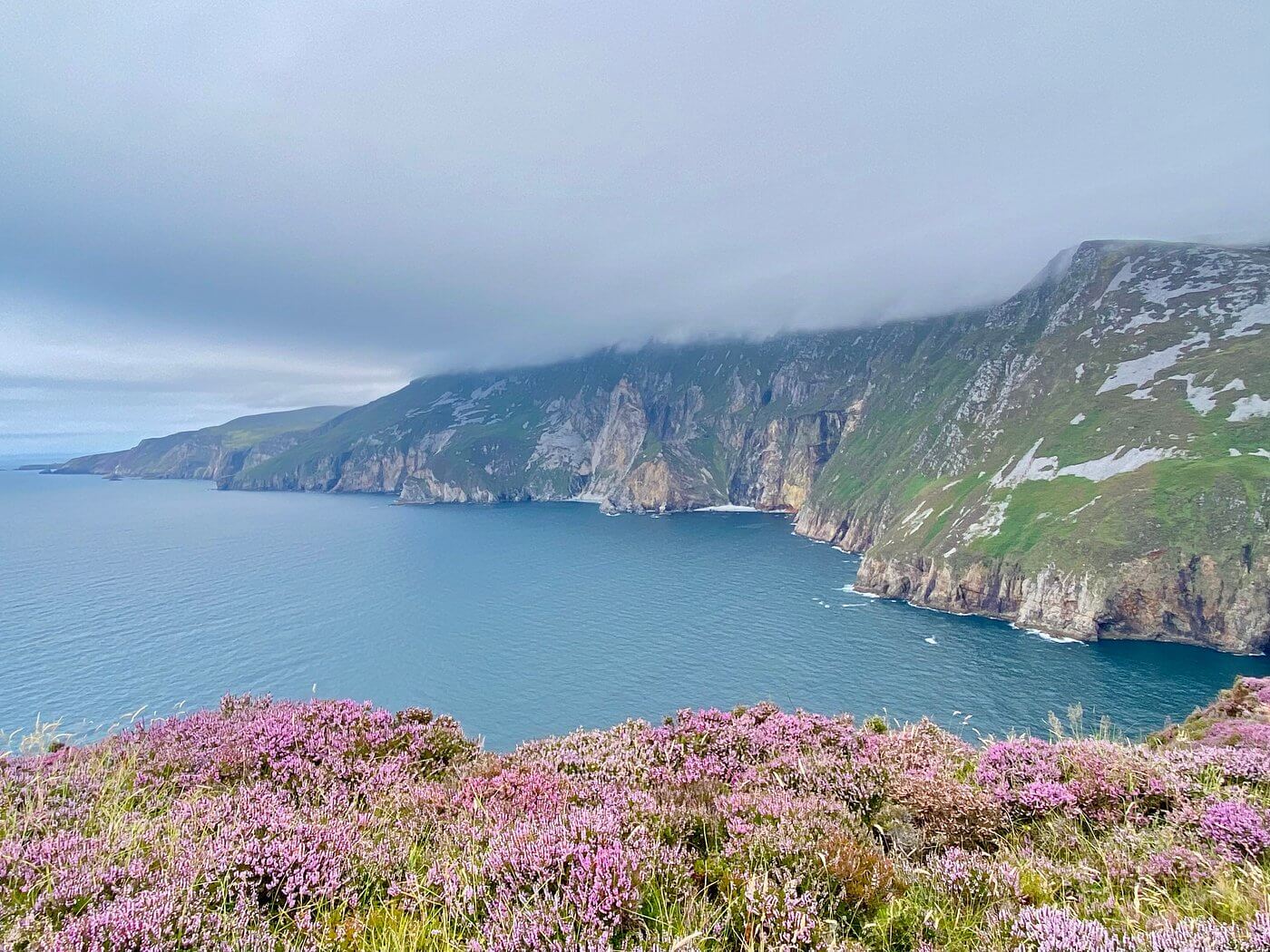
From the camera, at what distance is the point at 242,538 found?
178000mm

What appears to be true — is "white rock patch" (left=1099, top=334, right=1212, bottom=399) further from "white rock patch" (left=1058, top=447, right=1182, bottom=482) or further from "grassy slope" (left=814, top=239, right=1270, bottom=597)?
"white rock patch" (left=1058, top=447, right=1182, bottom=482)

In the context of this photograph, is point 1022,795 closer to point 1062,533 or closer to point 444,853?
point 444,853

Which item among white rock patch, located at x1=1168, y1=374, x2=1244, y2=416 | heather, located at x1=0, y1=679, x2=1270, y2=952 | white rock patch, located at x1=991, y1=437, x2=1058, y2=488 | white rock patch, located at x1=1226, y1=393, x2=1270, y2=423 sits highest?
white rock patch, located at x1=1168, y1=374, x2=1244, y2=416

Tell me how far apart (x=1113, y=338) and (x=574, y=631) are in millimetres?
169216

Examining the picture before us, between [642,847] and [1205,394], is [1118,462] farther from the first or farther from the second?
[642,847]

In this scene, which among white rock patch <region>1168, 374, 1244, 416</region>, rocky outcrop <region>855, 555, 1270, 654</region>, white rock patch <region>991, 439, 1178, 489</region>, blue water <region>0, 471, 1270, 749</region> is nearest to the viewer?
blue water <region>0, 471, 1270, 749</region>

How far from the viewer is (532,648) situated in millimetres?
88750

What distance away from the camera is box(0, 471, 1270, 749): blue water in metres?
67.6

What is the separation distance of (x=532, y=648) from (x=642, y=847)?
291 feet

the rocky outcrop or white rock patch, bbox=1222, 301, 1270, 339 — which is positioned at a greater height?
white rock patch, bbox=1222, 301, 1270, 339

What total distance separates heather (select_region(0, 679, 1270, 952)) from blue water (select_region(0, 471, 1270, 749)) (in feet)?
187

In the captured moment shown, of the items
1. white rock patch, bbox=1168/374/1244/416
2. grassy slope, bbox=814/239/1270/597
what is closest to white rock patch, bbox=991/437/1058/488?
grassy slope, bbox=814/239/1270/597

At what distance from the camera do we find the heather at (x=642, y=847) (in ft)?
13.2

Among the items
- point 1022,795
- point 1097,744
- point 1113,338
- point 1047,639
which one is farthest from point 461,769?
point 1113,338
